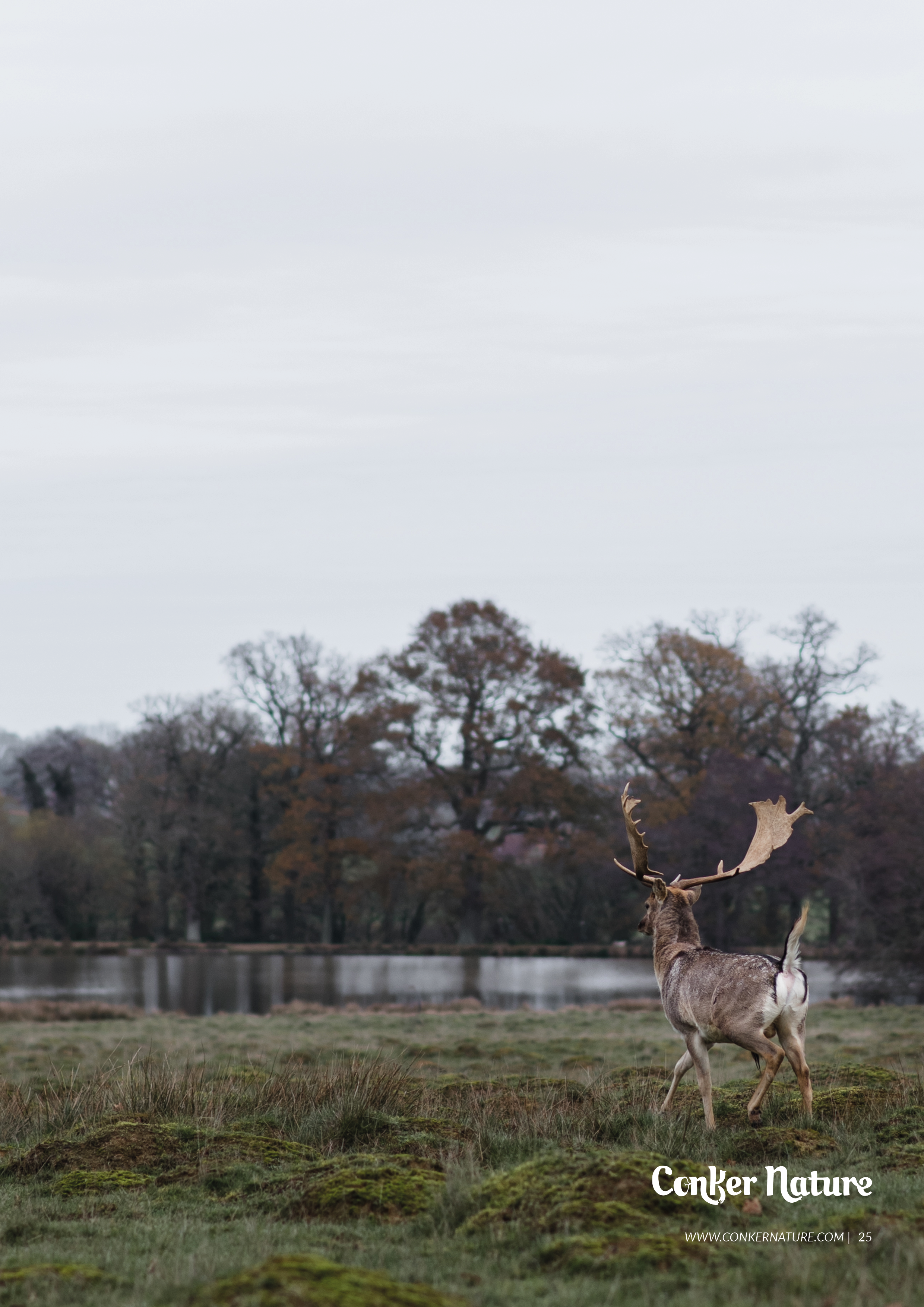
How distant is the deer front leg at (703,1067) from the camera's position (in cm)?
804

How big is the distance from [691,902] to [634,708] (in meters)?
47.6

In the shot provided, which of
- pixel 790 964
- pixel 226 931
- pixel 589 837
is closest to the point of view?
pixel 790 964

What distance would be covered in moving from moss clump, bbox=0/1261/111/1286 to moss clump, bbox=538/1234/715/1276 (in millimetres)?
1768

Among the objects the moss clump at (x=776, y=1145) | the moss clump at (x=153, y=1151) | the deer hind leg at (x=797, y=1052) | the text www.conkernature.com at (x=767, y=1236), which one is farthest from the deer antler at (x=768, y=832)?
the text www.conkernature.com at (x=767, y=1236)

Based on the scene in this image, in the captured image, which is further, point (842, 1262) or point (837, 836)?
point (837, 836)

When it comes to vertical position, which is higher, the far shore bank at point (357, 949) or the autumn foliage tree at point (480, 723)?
the autumn foliage tree at point (480, 723)

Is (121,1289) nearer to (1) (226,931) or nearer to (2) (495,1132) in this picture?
(2) (495,1132)

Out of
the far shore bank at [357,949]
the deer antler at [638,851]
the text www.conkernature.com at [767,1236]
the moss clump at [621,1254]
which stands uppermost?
the deer antler at [638,851]

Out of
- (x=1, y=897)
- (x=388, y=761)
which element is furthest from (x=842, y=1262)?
(x=1, y=897)

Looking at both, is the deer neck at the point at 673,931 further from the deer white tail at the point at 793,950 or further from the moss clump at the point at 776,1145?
the moss clump at the point at 776,1145

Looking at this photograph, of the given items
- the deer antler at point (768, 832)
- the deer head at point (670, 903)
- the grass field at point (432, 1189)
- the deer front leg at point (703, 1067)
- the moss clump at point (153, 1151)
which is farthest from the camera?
the deer antler at point (768, 832)

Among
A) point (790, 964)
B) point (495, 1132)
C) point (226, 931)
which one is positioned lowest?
point (226, 931)

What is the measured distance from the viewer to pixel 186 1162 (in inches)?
301

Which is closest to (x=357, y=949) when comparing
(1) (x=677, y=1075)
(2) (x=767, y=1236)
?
(1) (x=677, y=1075)
